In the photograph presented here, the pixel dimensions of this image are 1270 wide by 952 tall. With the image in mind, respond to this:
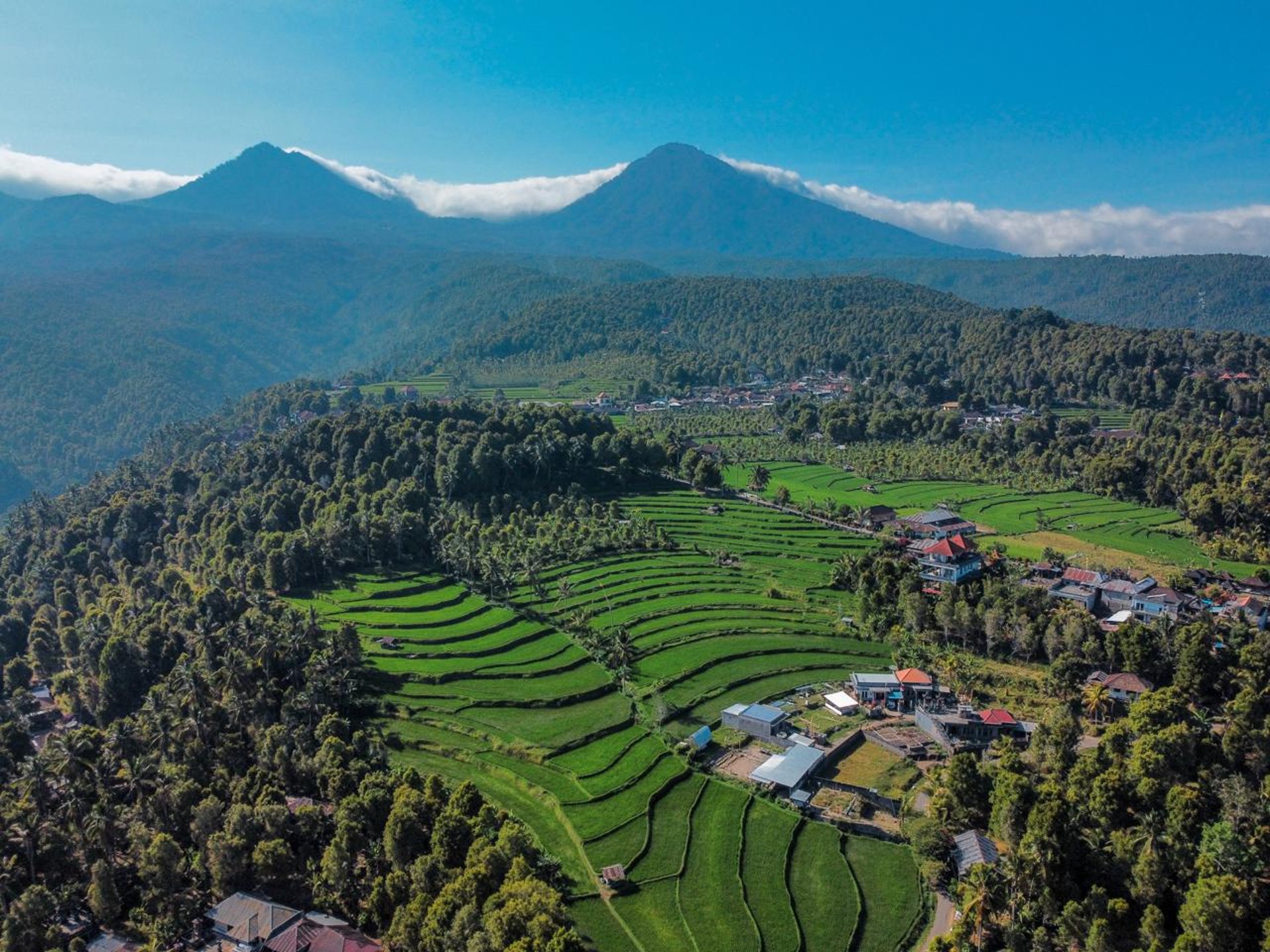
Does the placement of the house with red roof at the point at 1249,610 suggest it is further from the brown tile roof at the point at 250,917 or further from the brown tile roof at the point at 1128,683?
the brown tile roof at the point at 250,917

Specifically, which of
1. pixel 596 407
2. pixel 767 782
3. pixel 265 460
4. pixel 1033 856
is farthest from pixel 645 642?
pixel 596 407

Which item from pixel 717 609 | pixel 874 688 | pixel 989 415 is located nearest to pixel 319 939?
pixel 874 688

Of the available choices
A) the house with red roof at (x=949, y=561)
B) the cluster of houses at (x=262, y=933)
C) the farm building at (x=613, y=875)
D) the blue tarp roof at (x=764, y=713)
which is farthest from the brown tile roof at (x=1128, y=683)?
the cluster of houses at (x=262, y=933)

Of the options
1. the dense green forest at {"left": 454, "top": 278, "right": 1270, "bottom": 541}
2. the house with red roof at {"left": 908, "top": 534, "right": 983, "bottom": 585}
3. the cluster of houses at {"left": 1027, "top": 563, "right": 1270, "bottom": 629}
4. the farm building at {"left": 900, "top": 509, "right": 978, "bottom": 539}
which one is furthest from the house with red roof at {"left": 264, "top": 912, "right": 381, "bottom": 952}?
the dense green forest at {"left": 454, "top": 278, "right": 1270, "bottom": 541}

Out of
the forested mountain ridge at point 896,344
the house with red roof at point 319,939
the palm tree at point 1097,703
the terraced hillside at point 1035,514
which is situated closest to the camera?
the house with red roof at point 319,939

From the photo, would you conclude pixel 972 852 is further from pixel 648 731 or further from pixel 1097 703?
pixel 1097 703

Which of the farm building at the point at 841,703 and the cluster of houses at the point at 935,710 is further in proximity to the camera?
the farm building at the point at 841,703
